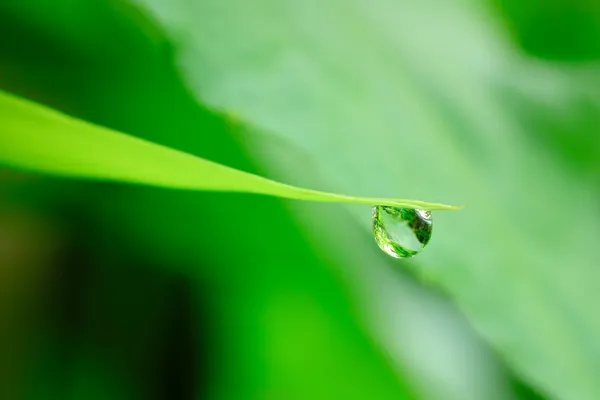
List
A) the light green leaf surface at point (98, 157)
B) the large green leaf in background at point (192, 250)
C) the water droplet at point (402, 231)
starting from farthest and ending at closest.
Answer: the large green leaf in background at point (192, 250)
the water droplet at point (402, 231)
the light green leaf surface at point (98, 157)

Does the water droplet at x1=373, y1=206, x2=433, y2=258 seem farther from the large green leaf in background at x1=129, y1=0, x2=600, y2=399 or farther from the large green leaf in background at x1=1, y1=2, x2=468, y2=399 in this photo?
the large green leaf in background at x1=1, y1=2, x2=468, y2=399

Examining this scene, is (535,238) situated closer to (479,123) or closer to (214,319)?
(479,123)

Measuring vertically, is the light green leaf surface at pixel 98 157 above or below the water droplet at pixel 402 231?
below

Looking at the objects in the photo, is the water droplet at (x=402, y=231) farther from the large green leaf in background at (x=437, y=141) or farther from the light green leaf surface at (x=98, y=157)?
the light green leaf surface at (x=98, y=157)

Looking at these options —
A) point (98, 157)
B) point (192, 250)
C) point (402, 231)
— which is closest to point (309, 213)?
point (192, 250)

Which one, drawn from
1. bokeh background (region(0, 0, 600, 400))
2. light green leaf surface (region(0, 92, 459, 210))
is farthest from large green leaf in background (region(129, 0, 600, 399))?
light green leaf surface (region(0, 92, 459, 210))

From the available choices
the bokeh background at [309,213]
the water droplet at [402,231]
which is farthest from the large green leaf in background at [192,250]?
the water droplet at [402,231]
